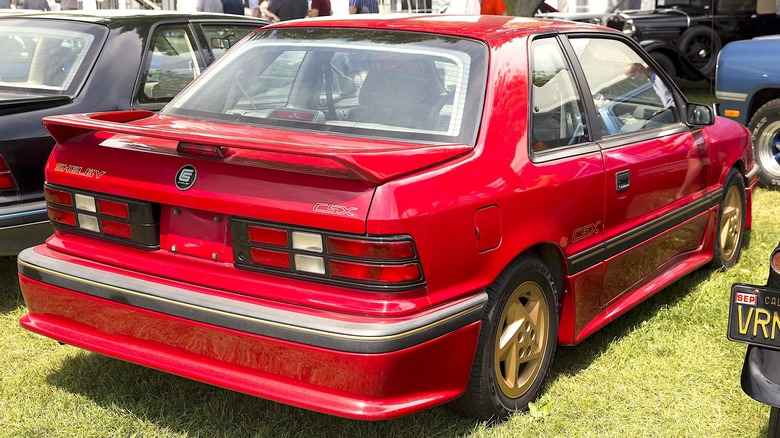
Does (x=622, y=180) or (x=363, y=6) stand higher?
(x=363, y=6)

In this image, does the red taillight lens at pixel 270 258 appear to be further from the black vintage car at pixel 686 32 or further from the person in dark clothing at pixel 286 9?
the black vintage car at pixel 686 32

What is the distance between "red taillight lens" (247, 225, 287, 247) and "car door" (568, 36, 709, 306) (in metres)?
1.56

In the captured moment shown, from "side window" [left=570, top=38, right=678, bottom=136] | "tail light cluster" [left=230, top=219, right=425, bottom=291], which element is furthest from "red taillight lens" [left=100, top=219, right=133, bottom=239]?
"side window" [left=570, top=38, right=678, bottom=136]

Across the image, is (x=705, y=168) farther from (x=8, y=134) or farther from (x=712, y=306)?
(x=8, y=134)

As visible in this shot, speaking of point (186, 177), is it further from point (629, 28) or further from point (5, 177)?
point (629, 28)

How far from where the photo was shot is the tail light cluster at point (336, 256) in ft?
9.20

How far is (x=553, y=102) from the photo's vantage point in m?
3.72

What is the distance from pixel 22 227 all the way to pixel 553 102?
2645 millimetres

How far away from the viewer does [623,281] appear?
4133mm

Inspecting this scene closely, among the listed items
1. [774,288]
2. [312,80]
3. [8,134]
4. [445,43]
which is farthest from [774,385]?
[8,134]

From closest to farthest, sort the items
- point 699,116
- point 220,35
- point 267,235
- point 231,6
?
point 267,235 → point 699,116 → point 220,35 → point 231,6

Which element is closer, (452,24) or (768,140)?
(452,24)

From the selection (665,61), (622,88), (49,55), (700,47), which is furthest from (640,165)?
(700,47)

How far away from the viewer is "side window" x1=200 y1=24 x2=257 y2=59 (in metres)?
6.07
